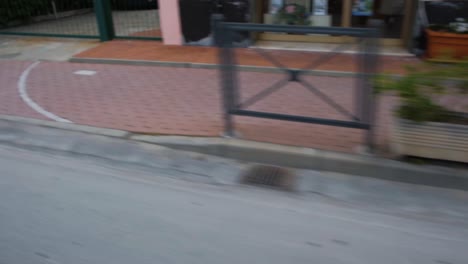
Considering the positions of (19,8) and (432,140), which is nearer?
(432,140)

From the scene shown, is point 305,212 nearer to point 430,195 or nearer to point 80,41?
point 430,195

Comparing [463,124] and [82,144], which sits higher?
[463,124]

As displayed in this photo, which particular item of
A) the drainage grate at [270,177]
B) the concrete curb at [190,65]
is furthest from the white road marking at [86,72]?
the drainage grate at [270,177]

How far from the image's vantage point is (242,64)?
7.82 metres

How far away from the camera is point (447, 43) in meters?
7.42

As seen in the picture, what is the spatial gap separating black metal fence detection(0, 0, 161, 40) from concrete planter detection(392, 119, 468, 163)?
6973 millimetres

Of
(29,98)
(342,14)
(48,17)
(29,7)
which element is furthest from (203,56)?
(48,17)

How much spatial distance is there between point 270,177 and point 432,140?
1.57 meters

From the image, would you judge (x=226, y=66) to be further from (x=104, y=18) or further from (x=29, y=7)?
(x=29, y=7)

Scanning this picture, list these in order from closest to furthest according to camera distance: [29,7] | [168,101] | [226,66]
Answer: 1. [226,66]
2. [168,101]
3. [29,7]

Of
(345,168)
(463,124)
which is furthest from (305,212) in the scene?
(463,124)

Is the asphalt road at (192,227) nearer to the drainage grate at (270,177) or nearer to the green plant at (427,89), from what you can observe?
the drainage grate at (270,177)

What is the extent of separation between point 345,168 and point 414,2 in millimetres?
5137

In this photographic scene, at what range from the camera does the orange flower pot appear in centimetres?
731
